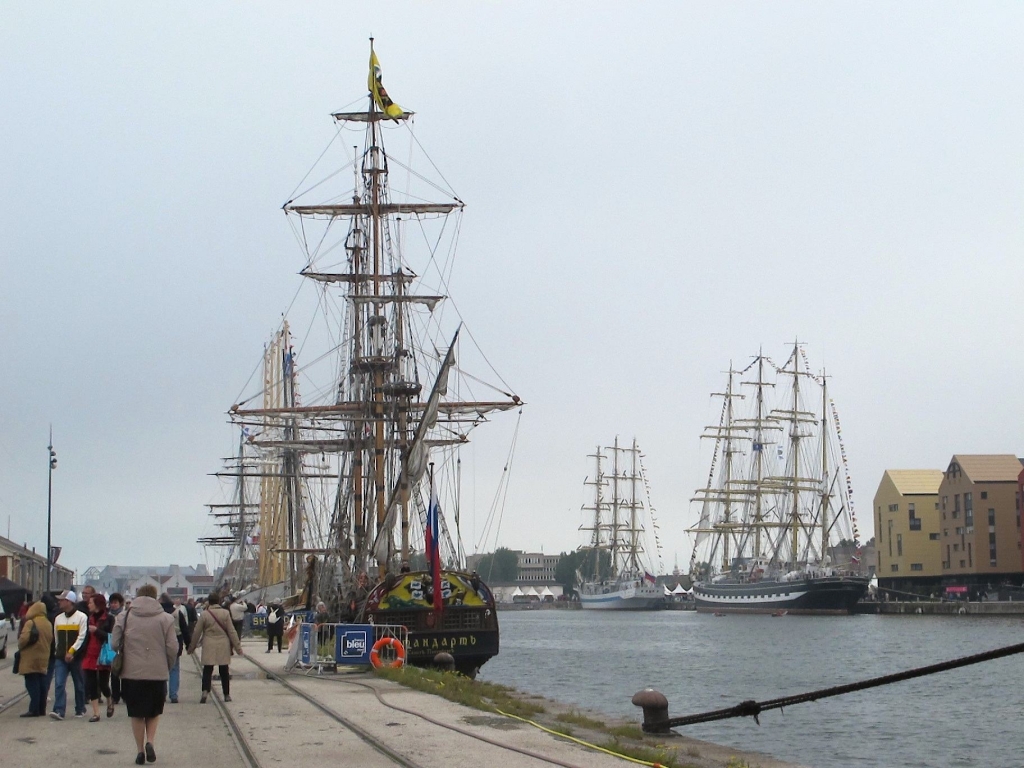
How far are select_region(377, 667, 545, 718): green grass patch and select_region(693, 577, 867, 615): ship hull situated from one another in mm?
105752

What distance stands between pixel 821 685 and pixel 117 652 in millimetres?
32340

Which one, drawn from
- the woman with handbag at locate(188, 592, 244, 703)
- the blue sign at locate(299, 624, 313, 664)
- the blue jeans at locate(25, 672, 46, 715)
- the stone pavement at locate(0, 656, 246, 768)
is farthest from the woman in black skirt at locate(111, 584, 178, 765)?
the blue sign at locate(299, 624, 313, 664)

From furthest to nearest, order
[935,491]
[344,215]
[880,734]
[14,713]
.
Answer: [935,491], [344,215], [880,734], [14,713]

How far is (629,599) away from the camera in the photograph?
177125 mm

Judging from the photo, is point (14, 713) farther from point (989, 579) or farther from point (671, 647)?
point (989, 579)

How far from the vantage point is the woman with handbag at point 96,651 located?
54.4ft

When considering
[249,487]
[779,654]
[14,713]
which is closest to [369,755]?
[14,713]

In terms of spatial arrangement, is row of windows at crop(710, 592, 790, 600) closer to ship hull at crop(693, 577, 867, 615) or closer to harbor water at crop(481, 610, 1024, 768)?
ship hull at crop(693, 577, 867, 615)

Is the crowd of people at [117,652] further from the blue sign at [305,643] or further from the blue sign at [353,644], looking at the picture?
the blue sign at [353,644]

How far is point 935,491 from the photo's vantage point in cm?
12581

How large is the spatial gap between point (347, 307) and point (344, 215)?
13.1 ft

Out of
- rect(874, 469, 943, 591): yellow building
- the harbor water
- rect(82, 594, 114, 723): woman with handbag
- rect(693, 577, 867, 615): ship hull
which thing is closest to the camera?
rect(82, 594, 114, 723): woman with handbag

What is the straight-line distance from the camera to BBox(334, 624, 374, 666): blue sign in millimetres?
25703

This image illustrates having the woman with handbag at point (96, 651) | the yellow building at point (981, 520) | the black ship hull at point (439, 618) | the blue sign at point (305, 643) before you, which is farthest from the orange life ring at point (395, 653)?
the yellow building at point (981, 520)
